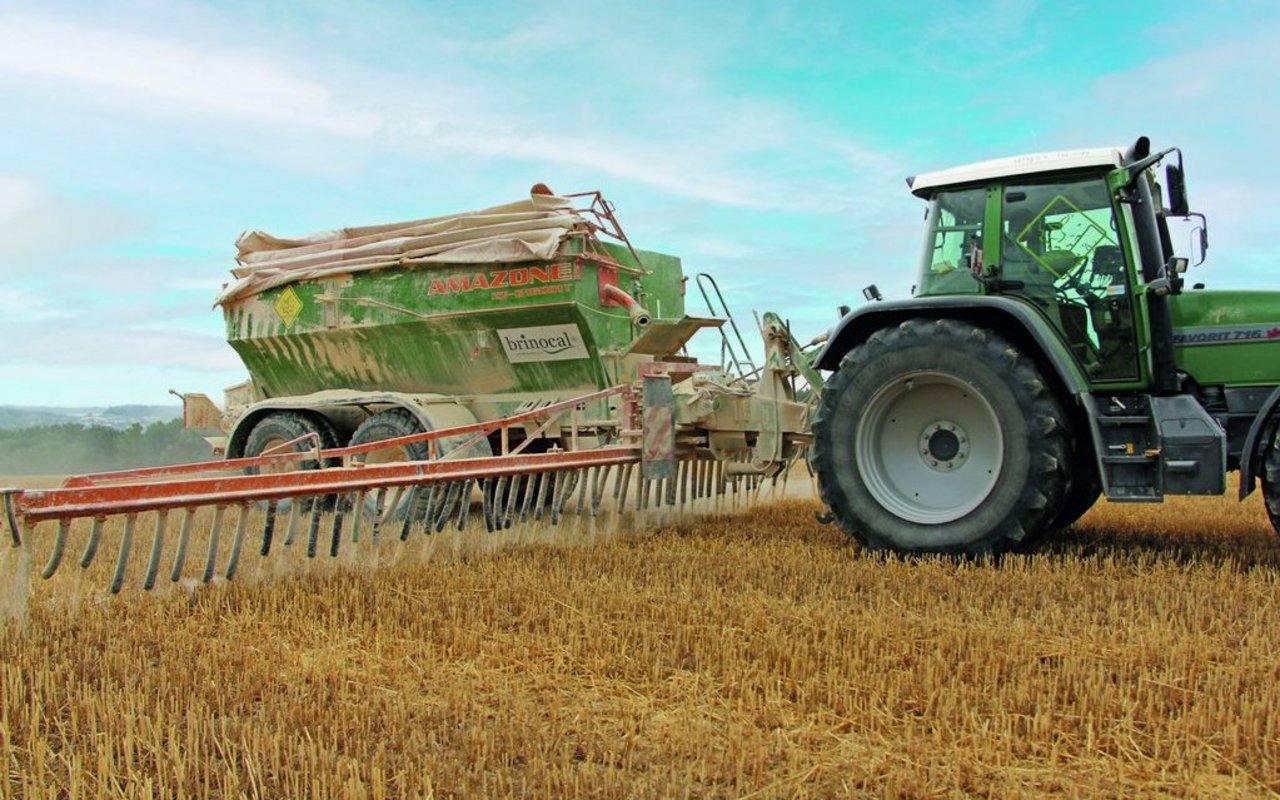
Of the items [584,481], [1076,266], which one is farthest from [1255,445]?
[584,481]

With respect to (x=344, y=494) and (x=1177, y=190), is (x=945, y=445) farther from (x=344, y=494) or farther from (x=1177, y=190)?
(x=344, y=494)

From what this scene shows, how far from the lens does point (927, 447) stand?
Result: 561 centimetres

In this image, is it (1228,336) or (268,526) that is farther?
(1228,336)

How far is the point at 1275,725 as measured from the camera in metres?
2.80

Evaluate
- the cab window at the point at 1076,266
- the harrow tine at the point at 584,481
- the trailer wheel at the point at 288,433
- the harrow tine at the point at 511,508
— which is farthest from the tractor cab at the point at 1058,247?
the trailer wheel at the point at 288,433

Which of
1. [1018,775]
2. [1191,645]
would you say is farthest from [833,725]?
[1191,645]

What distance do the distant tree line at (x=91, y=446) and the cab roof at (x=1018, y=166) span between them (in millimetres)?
20528

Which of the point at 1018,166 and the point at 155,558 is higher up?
the point at 1018,166

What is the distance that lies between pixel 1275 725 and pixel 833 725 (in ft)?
3.83

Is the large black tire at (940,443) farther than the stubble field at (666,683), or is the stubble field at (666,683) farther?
the large black tire at (940,443)

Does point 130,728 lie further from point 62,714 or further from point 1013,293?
point 1013,293

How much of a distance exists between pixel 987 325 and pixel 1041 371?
0.36 metres

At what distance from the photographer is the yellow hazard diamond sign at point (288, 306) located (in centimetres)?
984

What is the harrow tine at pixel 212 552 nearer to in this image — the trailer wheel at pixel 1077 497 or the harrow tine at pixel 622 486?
the harrow tine at pixel 622 486
